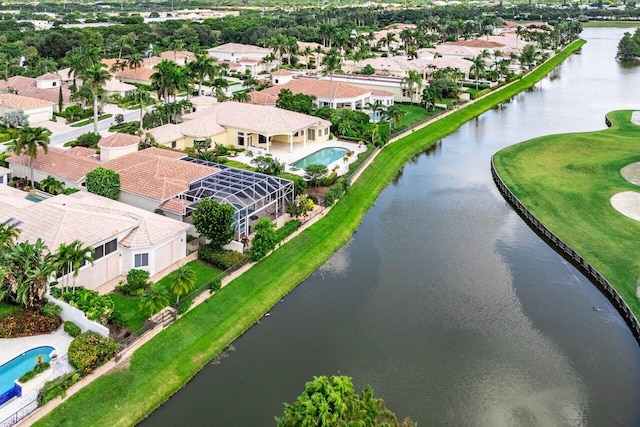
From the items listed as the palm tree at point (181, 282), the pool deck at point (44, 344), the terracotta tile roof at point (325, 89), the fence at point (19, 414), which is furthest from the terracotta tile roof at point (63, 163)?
the terracotta tile roof at point (325, 89)

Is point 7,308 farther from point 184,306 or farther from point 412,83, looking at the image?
point 412,83

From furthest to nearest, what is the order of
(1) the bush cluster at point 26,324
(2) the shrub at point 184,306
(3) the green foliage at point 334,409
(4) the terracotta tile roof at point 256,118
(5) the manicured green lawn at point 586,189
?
(4) the terracotta tile roof at point 256,118, (5) the manicured green lawn at point 586,189, (2) the shrub at point 184,306, (1) the bush cluster at point 26,324, (3) the green foliage at point 334,409

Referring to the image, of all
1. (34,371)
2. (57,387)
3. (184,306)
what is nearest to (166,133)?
(184,306)

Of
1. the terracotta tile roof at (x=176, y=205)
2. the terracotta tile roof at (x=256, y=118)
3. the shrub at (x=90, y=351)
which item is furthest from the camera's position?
the terracotta tile roof at (x=256, y=118)

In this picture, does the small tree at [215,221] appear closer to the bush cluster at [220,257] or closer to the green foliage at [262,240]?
the bush cluster at [220,257]

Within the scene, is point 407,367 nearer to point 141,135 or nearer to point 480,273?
point 480,273

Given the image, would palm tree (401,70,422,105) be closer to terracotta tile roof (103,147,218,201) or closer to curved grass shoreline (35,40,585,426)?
curved grass shoreline (35,40,585,426)
